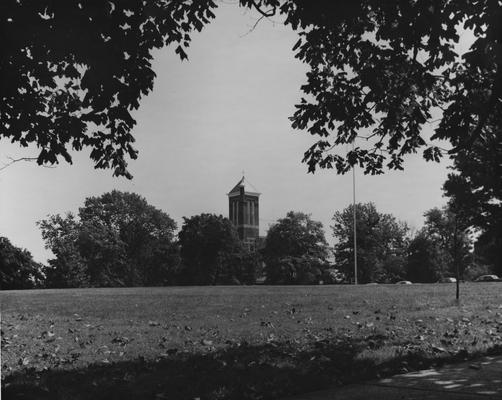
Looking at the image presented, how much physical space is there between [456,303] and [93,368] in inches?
443

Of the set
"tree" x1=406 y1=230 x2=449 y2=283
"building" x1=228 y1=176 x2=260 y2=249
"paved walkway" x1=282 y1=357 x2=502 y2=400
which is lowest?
"paved walkway" x1=282 y1=357 x2=502 y2=400

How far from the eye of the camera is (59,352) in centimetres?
799

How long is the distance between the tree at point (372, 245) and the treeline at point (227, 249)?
0.17 metres

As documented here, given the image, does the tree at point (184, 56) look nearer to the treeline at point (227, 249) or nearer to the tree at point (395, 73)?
the tree at point (395, 73)

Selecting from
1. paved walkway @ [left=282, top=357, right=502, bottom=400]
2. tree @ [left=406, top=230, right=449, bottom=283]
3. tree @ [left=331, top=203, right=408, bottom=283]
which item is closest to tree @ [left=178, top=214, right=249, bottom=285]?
tree @ [left=331, top=203, right=408, bottom=283]

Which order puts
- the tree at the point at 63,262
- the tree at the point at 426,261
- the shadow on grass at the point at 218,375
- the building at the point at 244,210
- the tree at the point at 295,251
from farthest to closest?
1. the building at the point at 244,210
2. the tree at the point at 426,261
3. the tree at the point at 295,251
4. the tree at the point at 63,262
5. the shadow on grass at the point at 218,375

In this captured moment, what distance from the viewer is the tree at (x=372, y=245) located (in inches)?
3676

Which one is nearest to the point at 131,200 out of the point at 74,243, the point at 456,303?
the point at 74,243

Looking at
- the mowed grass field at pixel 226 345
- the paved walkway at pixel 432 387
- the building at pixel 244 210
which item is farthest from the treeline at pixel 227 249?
the paved walkway at pixel 432 387

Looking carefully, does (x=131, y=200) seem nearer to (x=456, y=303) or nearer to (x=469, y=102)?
(x=456, y=303)

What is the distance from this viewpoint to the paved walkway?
18.4 ft

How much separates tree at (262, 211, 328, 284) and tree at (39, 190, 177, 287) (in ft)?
54.0

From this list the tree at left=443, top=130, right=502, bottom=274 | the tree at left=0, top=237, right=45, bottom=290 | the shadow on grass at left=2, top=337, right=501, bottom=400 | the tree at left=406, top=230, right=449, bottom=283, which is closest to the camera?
the shadow on grass at left=2, top=337, right=501, bottom=400

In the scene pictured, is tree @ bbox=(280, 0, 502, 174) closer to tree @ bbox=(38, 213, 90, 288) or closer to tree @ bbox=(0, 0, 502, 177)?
tree @ bbox=(0, 0, 502, 177)
